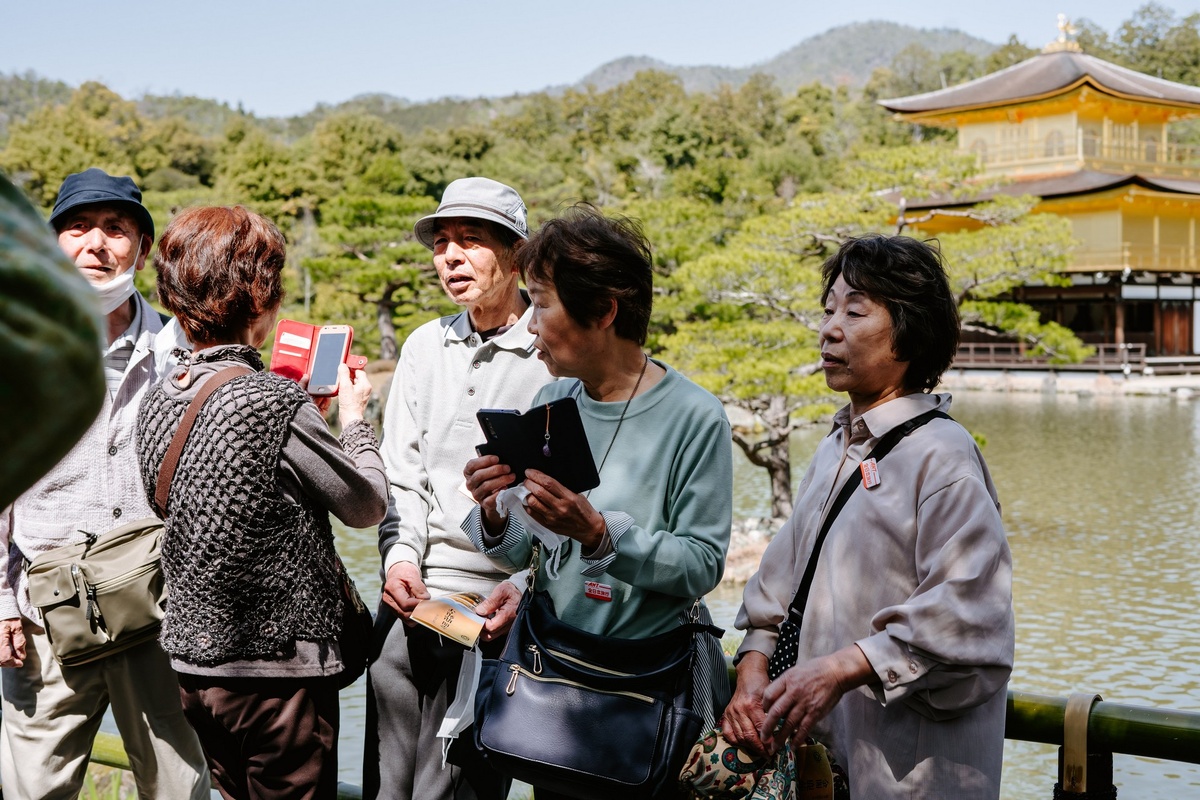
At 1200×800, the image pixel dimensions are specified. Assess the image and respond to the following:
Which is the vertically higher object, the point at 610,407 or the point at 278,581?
the point at 610,407

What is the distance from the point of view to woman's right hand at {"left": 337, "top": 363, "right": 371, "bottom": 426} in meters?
1.70

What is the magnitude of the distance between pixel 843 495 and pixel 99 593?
1.18 m

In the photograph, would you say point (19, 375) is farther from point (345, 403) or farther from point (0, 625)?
point (0, 625)

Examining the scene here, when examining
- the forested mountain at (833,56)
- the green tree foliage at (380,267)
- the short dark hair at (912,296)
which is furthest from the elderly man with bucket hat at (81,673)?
the forested mountain at (833,56)

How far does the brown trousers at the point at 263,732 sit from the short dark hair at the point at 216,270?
514 mm

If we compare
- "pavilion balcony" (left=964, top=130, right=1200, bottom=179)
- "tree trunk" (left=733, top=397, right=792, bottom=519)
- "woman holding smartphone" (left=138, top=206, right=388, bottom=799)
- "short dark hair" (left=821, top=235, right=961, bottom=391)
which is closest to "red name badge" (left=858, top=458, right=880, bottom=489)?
"short dark hair" (left=821, top=235, right=961, bottom=391)

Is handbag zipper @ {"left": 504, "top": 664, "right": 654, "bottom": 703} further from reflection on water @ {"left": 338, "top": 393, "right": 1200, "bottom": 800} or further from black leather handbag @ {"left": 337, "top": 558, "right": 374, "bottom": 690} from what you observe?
reflection on water @ {"left": 338, "top": 393, "right": 1200, "bottom": 800}

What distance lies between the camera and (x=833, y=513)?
137 centimetres

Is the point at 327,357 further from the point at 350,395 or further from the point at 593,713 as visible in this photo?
the point at 593,713

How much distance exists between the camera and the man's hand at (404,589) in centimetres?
169

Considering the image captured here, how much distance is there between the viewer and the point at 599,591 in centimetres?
141

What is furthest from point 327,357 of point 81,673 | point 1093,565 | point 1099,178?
point 1099,178

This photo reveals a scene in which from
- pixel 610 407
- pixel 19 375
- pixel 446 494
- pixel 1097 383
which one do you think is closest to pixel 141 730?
pixel 446 494

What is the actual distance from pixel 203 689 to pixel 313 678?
155mm
